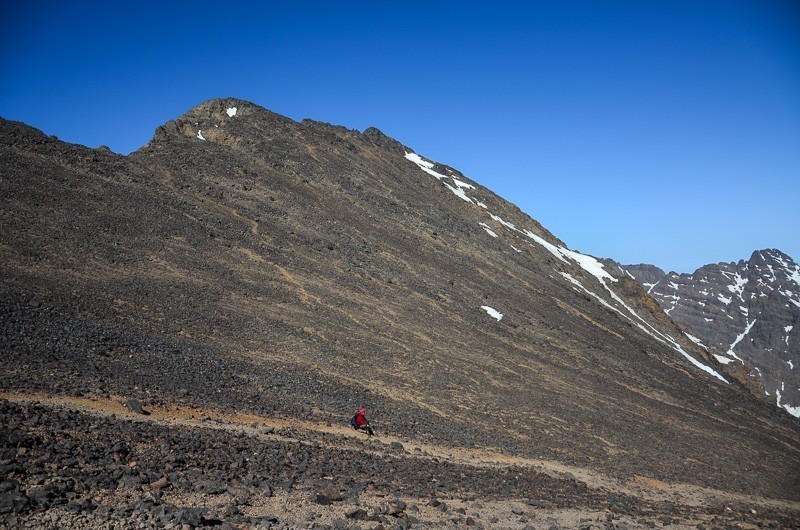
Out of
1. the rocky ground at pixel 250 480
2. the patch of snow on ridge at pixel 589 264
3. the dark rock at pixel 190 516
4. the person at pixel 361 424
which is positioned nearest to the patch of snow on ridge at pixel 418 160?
the patch of snow on ridge at pixel 589 264

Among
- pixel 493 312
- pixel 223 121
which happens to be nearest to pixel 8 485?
pixel 493 312

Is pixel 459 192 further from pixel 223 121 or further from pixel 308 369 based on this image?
pixel 308 369

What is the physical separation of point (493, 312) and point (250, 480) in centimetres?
2804

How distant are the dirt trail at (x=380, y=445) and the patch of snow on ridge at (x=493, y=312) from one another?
50.7ft

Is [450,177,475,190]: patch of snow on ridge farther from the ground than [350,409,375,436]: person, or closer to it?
farther from the ground

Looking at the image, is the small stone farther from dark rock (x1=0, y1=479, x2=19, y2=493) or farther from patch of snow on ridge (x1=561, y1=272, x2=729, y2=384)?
Result: patch of snow on ridge (x1=561, y1=272, x2=729, y2=384)

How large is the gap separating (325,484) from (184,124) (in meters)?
43.4

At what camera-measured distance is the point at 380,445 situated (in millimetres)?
18172

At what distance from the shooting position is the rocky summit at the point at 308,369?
39.9 ft

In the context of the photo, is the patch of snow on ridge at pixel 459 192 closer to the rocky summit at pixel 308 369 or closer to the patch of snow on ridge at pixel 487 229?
the patch of snow on ridge at pixel 487 229

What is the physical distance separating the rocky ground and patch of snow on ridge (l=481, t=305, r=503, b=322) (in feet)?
60.2

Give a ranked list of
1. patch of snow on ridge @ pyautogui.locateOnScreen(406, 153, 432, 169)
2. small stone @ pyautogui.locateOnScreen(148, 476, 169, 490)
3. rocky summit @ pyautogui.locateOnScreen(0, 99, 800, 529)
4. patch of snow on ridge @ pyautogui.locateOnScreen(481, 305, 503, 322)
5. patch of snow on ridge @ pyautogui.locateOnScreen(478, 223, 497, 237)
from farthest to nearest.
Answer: patch of snow on ridge @ pyautogui.locateOnScreen(406, 153, 432, 169) < patch of snow on ridge @ pyautogui.locateOnScreen(478, 223, 497, 237) < patch of snow on ridge @ pyautogui.locateOnScreen(481, 305, 503, 322) < rocky summit @ pyautogui.locateOnScreen(0, 99, 800, 529) < small stone @ pyautogui.locateOnScreen(148, 476, 169, 490)

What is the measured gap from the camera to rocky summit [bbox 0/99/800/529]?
12.2 metres

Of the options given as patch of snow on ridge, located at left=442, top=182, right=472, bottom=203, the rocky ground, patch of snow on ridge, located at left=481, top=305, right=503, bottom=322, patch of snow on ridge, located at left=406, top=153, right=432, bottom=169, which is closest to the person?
the rocky ground
